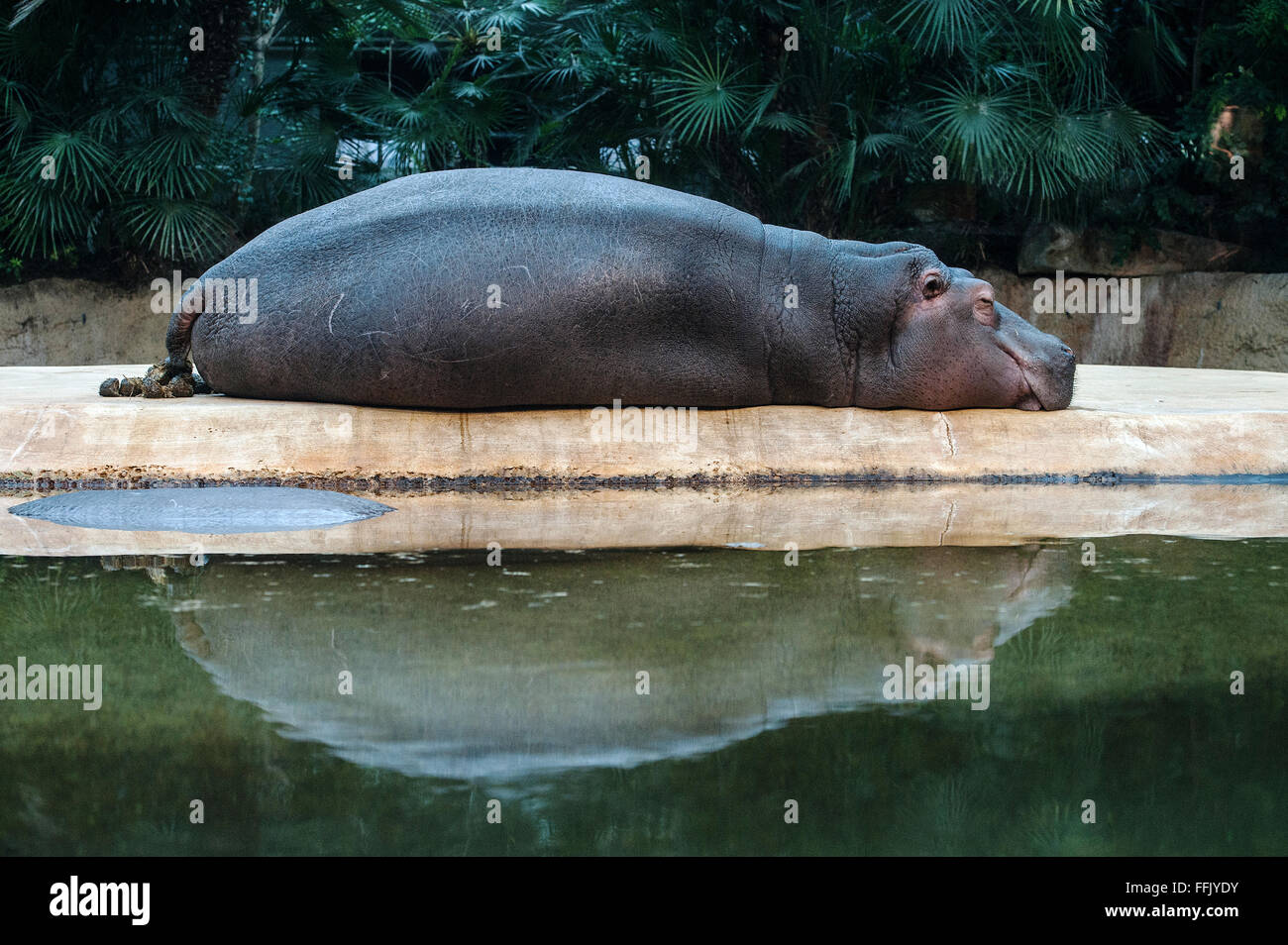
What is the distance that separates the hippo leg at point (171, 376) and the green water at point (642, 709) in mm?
2181

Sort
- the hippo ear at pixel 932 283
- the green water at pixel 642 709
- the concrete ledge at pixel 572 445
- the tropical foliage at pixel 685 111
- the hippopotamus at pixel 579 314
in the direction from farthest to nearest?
1. the tropical foliage at pixel 685 111
2. the hippo ear at pixel 932 283
3. the hippopotamus at pixel 579 314
4. the concrete ledge at pixel 572 445
5. the green water at pixel 642 709

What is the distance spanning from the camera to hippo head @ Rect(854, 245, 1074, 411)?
5605 mm

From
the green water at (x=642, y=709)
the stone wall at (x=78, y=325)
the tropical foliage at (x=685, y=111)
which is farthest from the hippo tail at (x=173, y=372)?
the stone wall at (x=78, y=325)

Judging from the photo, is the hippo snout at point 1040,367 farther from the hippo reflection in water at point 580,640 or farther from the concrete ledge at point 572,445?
the hippo reflection in water at point 580,640

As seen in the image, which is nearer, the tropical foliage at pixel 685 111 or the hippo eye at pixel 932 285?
the hippo eye at pixel 932 285

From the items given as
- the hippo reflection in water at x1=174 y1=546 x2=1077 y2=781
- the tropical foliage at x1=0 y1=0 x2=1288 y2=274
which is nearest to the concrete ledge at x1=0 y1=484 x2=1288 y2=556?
the hippo reflection in water at x1=174 y1=546 x2=1077 y2=781

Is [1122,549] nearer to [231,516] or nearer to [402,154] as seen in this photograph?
[231,516]

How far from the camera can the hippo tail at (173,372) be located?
562 cm

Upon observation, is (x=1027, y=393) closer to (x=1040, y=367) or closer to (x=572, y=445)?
(x=1040, y=367)

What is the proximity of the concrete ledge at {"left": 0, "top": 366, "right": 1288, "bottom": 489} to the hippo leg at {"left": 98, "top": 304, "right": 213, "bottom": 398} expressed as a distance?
206mm

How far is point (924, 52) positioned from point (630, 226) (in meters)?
6.51

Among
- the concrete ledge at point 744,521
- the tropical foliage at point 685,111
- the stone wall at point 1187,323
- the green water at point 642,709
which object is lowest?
the green water at point 642,709

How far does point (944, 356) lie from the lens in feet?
18.4
